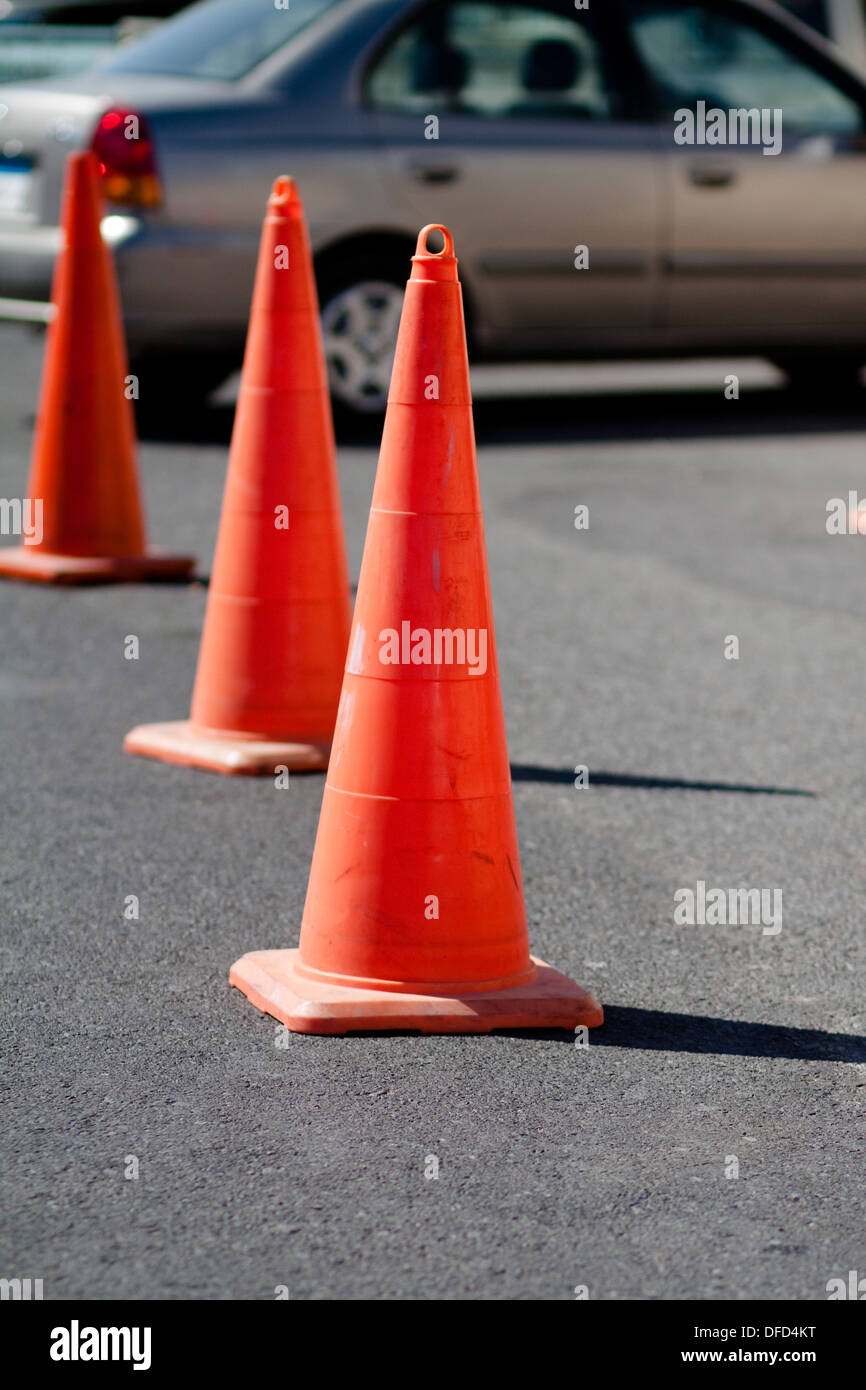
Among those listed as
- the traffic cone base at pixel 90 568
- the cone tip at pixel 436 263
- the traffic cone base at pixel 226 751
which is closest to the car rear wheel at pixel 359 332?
the traffic cone base at pixel 90 568

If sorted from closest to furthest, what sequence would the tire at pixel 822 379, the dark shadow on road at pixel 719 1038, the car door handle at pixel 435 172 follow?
the dark shadow on road at pixel 719 1038 → the car door handle at pixel 435 172 → the tire at pixel 822 379

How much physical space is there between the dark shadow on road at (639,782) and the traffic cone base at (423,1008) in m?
1.57

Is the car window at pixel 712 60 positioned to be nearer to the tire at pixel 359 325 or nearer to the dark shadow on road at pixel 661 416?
the dark shadow on road at pixel 661 416

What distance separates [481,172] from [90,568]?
3.82 metres

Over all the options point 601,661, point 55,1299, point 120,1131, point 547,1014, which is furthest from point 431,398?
point 601,661

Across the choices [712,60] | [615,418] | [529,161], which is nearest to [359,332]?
[529,161]

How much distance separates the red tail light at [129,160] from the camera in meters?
9.80

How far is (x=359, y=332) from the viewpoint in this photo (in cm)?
1031

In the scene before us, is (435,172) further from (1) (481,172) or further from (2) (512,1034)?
(2) (512,1034)

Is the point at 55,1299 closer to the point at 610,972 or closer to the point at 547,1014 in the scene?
the point at 547,1014

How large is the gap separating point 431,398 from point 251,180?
253 inches

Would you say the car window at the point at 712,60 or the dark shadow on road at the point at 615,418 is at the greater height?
the car window at the point at 712,60

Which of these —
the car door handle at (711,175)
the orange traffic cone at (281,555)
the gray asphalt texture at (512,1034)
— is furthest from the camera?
the car door handle at (711,175)

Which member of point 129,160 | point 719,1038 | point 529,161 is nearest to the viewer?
point 719,1038
